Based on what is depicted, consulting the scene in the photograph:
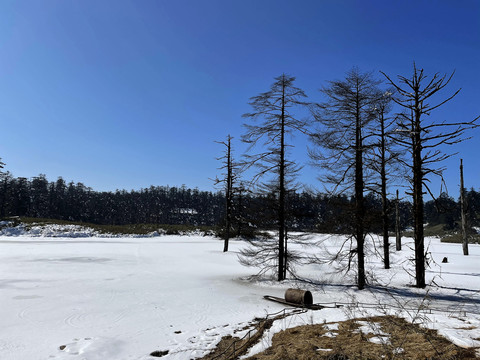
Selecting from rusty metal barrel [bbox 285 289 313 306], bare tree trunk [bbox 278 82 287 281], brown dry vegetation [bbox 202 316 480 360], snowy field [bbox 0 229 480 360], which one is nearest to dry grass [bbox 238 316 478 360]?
brown dry vegetation [bbox 202 316 480 360]

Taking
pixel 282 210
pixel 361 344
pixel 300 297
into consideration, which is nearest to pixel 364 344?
pixel 361 344

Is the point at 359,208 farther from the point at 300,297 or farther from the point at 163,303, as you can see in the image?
the point at 163,303

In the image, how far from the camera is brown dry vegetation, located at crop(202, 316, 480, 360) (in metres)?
3.86

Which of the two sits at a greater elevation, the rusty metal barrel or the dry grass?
the dry grass

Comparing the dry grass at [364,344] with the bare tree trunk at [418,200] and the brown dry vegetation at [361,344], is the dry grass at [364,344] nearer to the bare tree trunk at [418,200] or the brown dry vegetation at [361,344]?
the brown dry vegetation at [361,344]

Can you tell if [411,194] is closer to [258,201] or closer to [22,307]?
[258,201]

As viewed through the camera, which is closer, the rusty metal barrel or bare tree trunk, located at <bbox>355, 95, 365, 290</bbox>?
the rusty metal barrel

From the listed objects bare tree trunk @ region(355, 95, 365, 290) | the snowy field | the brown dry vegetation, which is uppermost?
bare tree trunk @ region(355, 95, 365, 290)

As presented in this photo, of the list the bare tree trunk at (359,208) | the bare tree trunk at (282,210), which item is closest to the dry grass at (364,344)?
the bare tree trunk at (359,208)

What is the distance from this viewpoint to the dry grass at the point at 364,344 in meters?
3.86

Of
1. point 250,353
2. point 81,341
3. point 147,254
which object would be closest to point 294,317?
point 250,353

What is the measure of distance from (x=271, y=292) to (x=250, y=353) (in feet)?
25.9

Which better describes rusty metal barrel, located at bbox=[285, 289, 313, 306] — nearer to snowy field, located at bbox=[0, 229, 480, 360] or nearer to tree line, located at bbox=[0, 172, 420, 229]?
snowy field, located at bbox=[0, 229, 480, 360]

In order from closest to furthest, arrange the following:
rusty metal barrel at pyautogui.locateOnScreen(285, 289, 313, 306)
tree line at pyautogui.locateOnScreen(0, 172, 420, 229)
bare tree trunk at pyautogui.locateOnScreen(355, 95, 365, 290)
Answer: rusty metal barrel at pyautogui.locateOnScreen(285, 289, 313, 306) < bare tree trunk at pyautogui.locateOnScreen(355, 95, 365, 290) < tree line at pyautogui.locateOnScreen(0, 172, 420, 229)
